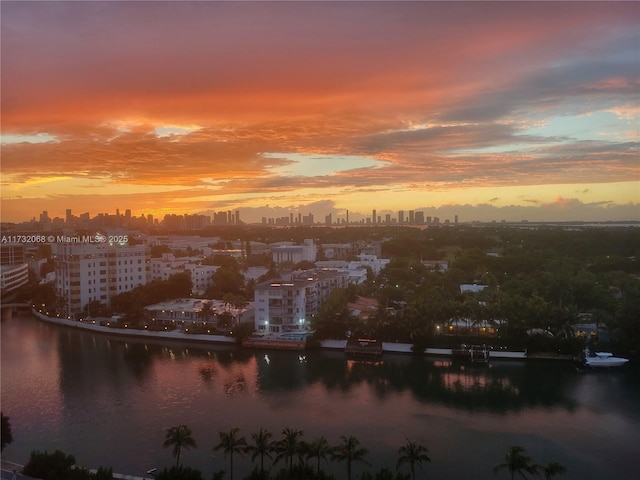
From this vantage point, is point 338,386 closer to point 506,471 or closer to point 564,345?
point 506,471

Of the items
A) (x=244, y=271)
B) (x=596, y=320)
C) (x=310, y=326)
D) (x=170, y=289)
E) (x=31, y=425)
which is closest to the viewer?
(x=31, y=425)

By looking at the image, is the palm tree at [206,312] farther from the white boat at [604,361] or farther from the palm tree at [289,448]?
the white boat at [604,361]

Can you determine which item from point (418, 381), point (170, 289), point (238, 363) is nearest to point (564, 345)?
point (418, 381)

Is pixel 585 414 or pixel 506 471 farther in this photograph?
pixel 585 414

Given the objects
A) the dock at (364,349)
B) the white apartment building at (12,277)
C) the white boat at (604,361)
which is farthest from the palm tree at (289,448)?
the white apartment building at (12,277)

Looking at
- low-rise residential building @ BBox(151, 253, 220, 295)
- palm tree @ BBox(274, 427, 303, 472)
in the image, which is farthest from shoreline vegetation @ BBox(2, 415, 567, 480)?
low-rise residential building @ BBox(151, 253, 220, 295)

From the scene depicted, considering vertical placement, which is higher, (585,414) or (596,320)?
(596,320)
